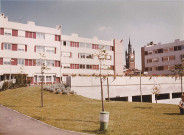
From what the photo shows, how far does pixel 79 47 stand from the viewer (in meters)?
53.8

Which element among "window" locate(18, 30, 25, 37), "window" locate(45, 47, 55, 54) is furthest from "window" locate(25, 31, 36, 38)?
"window" locate(45, 47, 55, 54)

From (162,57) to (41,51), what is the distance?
4060 cm

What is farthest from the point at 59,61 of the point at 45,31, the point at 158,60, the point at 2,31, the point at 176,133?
the point at 176,133

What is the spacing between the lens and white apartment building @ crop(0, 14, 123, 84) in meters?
41.2

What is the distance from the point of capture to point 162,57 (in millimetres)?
64750

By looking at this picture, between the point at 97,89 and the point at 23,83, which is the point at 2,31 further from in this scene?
the point at 97,89

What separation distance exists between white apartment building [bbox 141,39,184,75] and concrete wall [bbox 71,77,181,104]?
2156 centimetres

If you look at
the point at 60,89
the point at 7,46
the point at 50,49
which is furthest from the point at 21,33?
the point at 60,89

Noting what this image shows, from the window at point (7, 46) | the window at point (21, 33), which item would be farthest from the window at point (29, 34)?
the window at point (7, 46)

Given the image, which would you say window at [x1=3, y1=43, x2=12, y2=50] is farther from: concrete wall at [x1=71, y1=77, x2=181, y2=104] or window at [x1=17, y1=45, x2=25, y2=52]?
concrete wall at [x1=71, y1=77, x2=181, y2=104]

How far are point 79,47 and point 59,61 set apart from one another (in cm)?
815

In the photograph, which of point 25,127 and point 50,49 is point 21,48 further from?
point 25,127

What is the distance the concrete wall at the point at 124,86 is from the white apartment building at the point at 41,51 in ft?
24.4

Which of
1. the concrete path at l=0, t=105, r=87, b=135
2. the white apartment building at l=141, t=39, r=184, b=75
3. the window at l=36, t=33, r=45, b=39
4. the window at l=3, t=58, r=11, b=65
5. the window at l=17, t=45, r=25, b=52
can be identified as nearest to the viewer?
the concrete path at l=0, t=105, r=87, b=135
